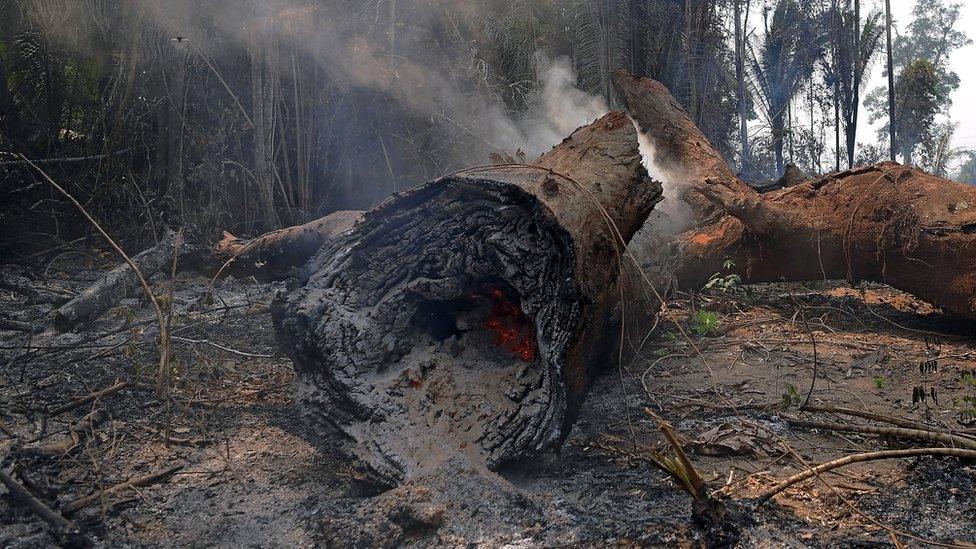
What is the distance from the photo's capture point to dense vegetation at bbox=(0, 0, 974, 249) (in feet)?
24.1

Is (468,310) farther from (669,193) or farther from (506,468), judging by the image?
(669,193)

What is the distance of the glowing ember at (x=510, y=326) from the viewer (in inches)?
127

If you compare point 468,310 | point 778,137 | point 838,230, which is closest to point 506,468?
point 468,310

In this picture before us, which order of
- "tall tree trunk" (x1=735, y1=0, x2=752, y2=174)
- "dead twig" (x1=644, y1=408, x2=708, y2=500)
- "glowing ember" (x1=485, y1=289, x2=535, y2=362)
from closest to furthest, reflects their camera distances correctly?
1. "dead twig" (x1=644, y1=408, x2=708, y2=500)
2. "glowing ember" (x1=485, y1=289, x2=535, y2=362)
3. "tall tree trunk" (x1=735, y1=0, x2=752, y2=174)

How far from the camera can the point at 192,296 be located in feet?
19.5

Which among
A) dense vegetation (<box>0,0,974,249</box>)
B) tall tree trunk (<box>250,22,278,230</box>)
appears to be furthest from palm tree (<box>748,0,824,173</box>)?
tall tree trunk (<box>250,22,278,230</box>)

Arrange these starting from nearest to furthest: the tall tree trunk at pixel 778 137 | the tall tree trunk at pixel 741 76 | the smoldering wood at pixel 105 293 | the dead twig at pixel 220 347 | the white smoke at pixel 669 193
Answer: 1. the dead twig at pixel 220 347
2. the smoldering wood at pixel 105 293
3. the white smoke at pixel 669 193
4. the tall tree trunk at pixel 741 76
5. the tall tree trunk at pixel 778 137

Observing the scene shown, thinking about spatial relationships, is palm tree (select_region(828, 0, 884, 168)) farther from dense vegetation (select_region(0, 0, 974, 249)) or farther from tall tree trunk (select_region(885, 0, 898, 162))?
dense vegetation (select_region(0, 0, 974, 249))

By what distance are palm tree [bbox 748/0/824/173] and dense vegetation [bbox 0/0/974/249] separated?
10.5 meters

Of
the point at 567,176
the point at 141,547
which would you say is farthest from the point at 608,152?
the point at 141,547

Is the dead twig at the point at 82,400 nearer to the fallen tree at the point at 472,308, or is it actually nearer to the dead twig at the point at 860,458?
the fallen tree at the point at 472,308

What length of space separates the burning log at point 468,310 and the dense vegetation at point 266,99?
6.80 feet

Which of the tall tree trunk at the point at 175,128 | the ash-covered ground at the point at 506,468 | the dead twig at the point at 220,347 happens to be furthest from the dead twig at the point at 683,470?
the tall tree trunk at the point at 175,128

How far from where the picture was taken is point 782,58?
67.8 ft
